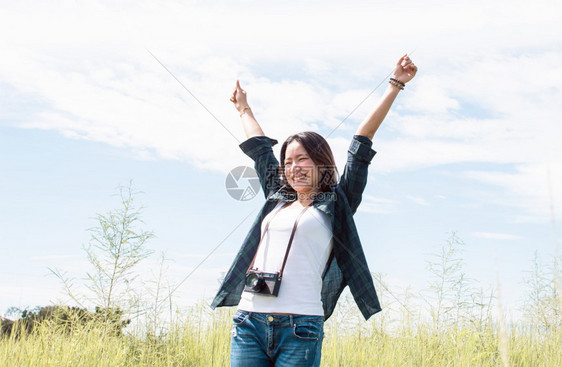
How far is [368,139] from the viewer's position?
3055 millimetres

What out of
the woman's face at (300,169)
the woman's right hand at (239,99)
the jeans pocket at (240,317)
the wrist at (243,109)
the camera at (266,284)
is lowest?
the jeans pocket at (240,317)

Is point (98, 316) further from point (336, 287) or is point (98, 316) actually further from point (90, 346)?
point (336, 287)

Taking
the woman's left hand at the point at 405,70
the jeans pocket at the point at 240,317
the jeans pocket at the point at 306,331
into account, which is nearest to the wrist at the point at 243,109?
the woman's left hand at the point at 405,70

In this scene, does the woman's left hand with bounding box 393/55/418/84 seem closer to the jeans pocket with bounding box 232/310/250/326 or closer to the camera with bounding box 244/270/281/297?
the camera with bounding box 244/270/281/297

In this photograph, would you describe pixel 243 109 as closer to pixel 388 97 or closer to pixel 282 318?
pixel 388 97

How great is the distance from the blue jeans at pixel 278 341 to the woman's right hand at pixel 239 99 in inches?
68.9

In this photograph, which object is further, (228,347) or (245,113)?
(228,347)

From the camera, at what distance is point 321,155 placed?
3.07 meters

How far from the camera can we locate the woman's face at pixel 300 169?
3062 mm

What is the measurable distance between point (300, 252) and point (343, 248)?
0.37m

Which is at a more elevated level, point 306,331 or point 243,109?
point 243,109

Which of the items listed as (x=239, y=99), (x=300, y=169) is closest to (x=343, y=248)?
(x=300, y=169)

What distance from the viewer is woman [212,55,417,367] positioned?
2.64 metres

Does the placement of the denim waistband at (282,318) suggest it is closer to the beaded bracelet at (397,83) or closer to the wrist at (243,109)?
the beaded bracelet at (397,83)
